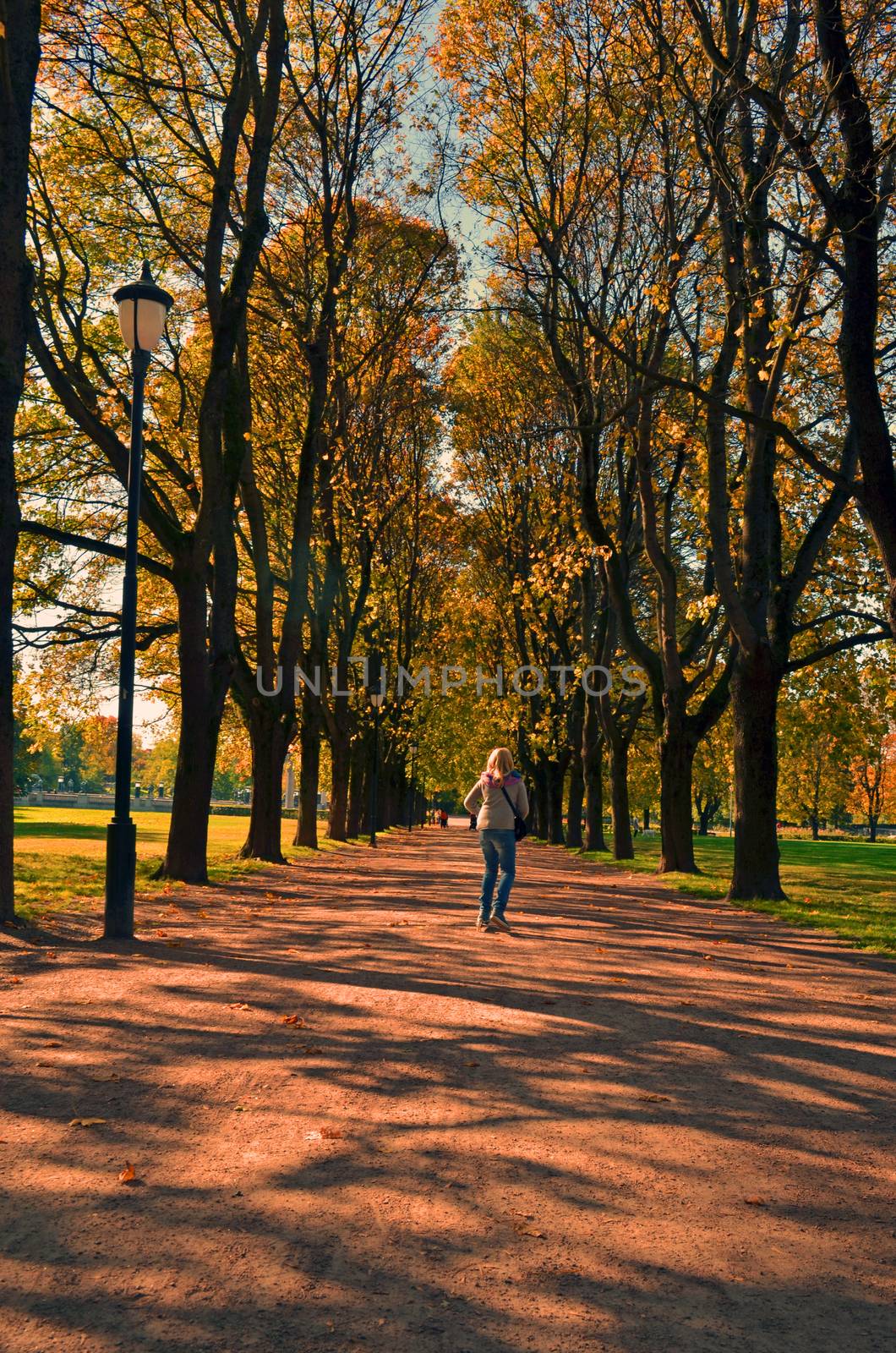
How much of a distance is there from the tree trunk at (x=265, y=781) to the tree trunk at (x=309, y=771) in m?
5.35

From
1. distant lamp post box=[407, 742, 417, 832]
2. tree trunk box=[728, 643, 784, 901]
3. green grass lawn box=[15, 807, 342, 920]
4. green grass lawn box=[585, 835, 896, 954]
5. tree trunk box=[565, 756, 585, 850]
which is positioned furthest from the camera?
distant lamp post box=[407, 742, 417, 832]

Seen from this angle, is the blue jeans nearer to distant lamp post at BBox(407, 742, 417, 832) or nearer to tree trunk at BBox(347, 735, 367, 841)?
tree trunk at BBox(347, 735, 367, 841)

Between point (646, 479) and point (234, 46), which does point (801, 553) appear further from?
point (234, 46)

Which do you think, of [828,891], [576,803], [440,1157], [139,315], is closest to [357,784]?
[576,803]

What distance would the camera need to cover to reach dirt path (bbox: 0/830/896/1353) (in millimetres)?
3172

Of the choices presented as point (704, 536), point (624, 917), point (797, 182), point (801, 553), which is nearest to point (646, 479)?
point (704, 536)

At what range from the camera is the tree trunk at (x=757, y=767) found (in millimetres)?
16109

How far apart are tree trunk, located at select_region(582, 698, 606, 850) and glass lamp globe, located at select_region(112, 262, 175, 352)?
2181cm

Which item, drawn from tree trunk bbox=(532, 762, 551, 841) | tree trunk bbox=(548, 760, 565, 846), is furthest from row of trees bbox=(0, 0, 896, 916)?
tree trunk bbox=(532, 762, 551, 841)

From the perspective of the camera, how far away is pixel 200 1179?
4.17 metres

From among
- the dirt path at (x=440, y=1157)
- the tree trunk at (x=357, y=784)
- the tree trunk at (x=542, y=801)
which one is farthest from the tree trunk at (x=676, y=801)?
the tree trunk at (x=542, y=801)

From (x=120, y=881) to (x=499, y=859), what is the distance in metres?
4.14

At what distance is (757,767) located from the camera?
1611 centimetres

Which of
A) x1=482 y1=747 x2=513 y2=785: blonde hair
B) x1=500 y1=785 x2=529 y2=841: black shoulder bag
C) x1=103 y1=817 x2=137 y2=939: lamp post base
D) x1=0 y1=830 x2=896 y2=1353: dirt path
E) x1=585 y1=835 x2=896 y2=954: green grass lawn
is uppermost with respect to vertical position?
x1=482 y1=747 x2=513 y2=785: blonde hair
